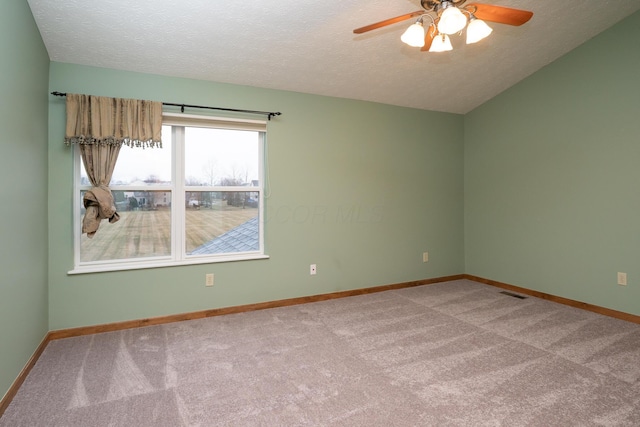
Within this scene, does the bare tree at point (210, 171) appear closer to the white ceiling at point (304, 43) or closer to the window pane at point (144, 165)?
the window pane at point (144, 165)

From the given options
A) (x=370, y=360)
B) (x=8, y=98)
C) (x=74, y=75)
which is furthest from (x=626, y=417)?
(x=74, y=75)

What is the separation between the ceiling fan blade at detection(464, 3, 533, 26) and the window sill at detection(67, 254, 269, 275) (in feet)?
9.15

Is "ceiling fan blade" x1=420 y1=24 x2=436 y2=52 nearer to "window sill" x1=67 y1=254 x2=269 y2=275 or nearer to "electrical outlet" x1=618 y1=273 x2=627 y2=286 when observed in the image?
"window sill" x1=67 y1=254 x2=269 y2=275

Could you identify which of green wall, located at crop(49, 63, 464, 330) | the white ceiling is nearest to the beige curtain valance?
green wall, located at crop(49, 63, 464, 330)

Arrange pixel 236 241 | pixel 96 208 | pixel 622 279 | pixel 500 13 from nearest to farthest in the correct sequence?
pixel 500 13 < pixel 96 208 < pixel 622 279 < pixel 236 241

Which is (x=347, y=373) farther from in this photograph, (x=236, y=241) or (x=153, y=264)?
(x=153, y=264)

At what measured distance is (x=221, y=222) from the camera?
11.5 ft

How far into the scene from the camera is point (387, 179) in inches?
170

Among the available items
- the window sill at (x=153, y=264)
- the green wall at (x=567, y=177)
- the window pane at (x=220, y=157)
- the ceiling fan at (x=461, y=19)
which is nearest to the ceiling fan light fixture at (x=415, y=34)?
the ceiling fan at (x=461, y=19)

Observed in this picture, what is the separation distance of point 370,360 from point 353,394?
46cm

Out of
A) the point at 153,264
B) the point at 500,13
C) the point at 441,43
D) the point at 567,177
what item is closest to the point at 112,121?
the point at 153,264

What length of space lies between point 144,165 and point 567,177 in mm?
4494

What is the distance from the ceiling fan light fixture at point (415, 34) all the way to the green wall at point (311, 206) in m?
1.91

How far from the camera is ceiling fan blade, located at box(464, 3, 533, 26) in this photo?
1.83 metres
